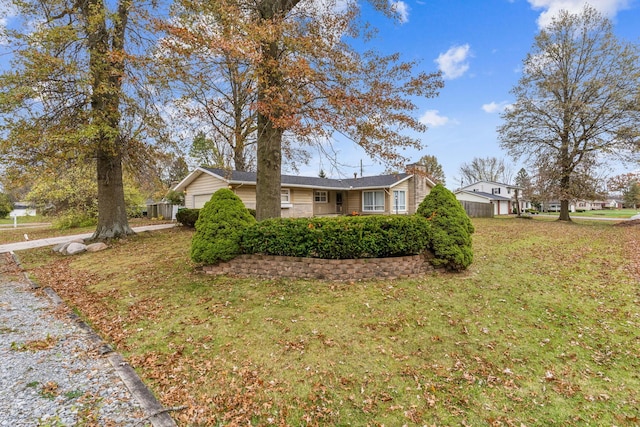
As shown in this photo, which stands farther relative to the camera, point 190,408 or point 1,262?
point 1,262

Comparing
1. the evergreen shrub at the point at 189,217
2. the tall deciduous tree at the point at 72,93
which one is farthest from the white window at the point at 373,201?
the tall deciduous tree at the point at 72,93

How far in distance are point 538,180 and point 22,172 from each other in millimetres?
28567

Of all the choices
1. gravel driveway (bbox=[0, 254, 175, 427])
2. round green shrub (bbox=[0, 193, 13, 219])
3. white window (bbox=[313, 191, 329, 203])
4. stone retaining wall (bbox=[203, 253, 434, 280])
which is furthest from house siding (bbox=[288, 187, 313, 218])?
round green shrub (bbox=[0, 193, 13, 219])

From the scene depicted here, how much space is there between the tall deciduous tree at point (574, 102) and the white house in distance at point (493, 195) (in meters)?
17.8

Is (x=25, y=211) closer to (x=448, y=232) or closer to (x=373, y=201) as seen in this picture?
(x=373, y=201)

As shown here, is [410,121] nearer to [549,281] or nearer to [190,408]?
[549,281]

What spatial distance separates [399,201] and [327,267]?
19.0 m

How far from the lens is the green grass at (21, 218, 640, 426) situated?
289cm

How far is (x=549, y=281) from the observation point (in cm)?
663

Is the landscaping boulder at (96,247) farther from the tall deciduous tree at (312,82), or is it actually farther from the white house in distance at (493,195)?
the white house in distance at (493,195)

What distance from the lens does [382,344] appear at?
13.1 feet

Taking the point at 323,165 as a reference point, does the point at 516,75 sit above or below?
above

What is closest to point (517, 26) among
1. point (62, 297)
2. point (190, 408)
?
point (190, 408)

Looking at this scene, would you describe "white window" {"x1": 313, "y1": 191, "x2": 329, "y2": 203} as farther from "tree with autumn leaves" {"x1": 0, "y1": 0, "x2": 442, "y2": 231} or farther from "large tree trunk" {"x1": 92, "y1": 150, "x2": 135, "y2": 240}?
"large tree trunk" {"x1": 92, "y1": 150, "x2": 135, "y2": 240}
